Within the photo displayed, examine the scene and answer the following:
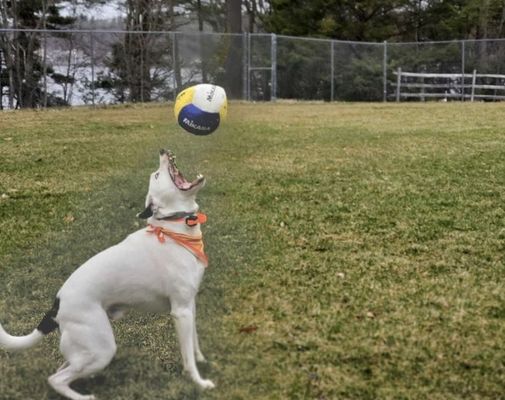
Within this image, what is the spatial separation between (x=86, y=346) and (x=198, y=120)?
1.11m

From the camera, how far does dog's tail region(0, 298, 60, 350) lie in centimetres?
280

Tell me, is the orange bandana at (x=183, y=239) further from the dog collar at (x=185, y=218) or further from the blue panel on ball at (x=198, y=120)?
the blue panel on ball at (x=198, y=120)

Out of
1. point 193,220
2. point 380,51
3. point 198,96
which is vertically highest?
point 380,51

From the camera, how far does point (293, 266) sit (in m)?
4.52

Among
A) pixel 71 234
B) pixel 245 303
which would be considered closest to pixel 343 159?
pixel 71 234

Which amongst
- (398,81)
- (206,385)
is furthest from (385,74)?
(206,385)

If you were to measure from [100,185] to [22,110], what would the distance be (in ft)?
31.1

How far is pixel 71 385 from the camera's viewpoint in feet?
9.45

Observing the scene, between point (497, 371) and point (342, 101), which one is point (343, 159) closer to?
point (497, 371)

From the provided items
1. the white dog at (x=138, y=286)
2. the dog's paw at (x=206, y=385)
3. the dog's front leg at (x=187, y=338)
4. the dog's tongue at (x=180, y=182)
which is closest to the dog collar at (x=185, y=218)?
the white dog at (x=138, y=286)

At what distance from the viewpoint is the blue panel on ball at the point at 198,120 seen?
310 centimetres

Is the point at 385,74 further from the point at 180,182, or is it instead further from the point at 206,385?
the point at 206,385

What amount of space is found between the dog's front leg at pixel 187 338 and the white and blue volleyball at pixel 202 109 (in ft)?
2.71

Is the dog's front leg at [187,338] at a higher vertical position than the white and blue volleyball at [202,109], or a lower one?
lower
